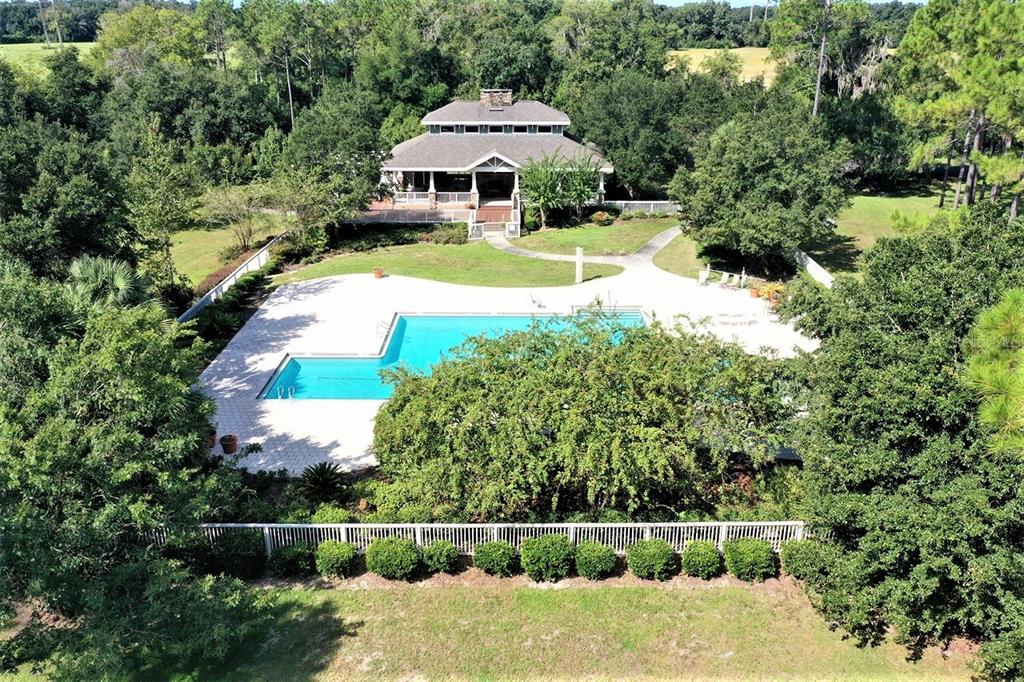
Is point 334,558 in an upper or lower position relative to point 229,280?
lower

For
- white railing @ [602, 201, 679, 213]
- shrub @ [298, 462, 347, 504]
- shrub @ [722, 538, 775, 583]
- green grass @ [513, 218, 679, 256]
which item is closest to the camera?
shrub @ [722, 538, 775, 583]

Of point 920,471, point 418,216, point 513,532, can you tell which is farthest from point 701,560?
point 418,216

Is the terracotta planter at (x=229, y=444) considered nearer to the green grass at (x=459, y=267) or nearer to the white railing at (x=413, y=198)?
the green grass at (x=459, y=267)

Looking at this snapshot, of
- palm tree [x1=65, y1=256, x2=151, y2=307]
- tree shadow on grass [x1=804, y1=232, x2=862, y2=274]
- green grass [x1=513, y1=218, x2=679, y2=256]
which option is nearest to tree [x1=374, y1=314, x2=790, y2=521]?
palm tree [x1=65, y1=256, x2=151, y2=307]

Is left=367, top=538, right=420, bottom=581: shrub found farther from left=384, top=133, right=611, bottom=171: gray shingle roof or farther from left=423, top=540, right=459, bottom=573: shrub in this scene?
left=384, top=133, right=611, bottom=171: gray shingle roof

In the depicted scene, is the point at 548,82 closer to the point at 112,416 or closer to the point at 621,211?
the point at 621,211

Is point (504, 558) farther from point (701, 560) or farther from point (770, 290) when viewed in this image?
point (770, 290)

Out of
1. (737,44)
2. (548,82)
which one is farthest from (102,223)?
(737,44)

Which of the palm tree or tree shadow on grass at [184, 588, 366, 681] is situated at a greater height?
the palm tree
